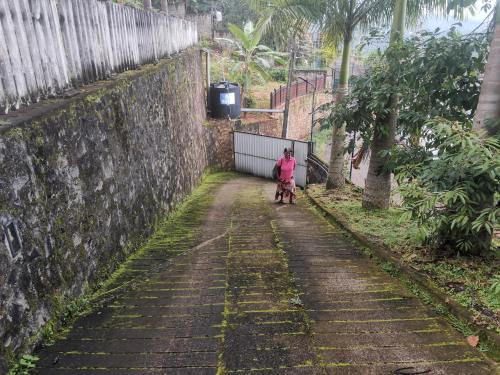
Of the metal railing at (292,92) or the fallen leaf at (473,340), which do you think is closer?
the fallen leaf at (473,340)

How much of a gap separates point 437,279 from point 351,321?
50.9 inches

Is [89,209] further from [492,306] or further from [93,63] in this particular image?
[492,306]

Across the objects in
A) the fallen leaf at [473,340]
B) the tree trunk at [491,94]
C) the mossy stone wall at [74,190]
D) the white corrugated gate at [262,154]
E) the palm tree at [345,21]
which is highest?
the palm tree at [345,21]

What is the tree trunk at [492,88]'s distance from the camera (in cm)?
413

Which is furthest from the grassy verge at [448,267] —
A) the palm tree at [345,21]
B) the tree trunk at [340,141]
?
the tree trunk at [340,141]

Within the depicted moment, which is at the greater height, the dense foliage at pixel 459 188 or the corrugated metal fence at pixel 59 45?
the corrugated metal fence at pixel 59 45

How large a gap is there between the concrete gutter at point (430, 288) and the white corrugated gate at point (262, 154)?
582 cm

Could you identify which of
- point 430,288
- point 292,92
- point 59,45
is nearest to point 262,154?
point 292,92

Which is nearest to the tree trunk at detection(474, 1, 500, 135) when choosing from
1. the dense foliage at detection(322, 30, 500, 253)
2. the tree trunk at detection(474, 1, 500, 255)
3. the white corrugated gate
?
the tree trunk at detection(474, 1, 500, 255)

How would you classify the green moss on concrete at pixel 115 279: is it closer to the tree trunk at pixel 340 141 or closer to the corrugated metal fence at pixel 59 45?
the corrugated metal fence at pixel 59 45

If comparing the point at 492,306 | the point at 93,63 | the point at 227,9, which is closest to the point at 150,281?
the point at 93,63

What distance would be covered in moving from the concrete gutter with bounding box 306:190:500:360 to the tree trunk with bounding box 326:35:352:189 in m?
3.64

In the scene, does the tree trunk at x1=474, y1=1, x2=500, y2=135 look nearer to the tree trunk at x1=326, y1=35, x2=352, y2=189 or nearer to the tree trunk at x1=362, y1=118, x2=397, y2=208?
the tree trunk at x1=362, y1=118, x2=397, y2=208

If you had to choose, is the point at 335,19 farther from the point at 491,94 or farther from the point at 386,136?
the point at 491,94
